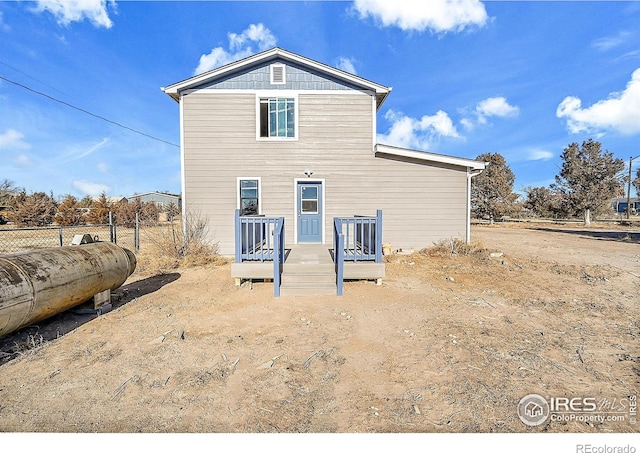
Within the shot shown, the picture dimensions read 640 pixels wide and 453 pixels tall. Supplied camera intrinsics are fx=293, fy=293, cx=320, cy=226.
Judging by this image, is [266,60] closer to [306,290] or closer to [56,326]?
[306,290]

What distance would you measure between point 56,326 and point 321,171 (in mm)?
7521

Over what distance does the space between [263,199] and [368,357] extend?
7.16 m

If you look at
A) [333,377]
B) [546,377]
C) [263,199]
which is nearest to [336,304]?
[333,377]

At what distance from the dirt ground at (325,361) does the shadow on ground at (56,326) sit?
0.03 meters

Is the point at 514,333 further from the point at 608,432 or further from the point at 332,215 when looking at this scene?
the point at 332,215

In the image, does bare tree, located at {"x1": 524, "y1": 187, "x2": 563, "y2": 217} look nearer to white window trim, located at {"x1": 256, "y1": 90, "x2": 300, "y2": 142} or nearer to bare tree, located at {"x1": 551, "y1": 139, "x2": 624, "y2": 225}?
bare tree, located at {"x1": 551, "y1": 139, "x2": 624, "y2": 225}

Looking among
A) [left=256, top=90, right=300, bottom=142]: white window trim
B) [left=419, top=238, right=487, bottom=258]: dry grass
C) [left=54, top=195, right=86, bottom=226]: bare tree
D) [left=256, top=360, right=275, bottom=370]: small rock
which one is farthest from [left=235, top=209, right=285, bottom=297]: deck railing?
[left=54, top=195, right=86, bottom=226]: bare tree

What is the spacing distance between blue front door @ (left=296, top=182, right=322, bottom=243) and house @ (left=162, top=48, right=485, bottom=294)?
3 centimetres

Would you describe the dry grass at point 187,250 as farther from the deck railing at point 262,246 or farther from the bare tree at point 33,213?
the bare tree at point 33,213

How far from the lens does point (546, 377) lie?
9.73 feet

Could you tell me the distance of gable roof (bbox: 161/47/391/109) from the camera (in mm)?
9258

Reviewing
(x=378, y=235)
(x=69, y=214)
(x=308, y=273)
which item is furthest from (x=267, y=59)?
(x=69, y=214)

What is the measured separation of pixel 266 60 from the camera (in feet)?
31.3
